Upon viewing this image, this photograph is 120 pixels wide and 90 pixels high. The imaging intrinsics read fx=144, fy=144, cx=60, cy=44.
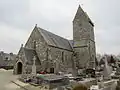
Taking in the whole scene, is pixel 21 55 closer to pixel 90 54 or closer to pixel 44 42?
pixel 44 42

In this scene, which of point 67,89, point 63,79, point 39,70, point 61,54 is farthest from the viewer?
point 61,54

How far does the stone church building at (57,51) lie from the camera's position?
23.2 m

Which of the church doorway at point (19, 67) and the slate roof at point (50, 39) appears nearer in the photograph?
the church doorway at point (19, 67)

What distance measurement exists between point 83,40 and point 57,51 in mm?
9698

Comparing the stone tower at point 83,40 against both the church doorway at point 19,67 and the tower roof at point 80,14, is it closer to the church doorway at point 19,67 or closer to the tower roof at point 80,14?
the tower roof at point 80,14

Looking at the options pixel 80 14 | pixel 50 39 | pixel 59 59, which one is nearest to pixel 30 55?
pixel 50 39

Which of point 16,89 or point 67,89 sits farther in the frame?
point 16,89

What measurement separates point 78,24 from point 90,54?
8.11m

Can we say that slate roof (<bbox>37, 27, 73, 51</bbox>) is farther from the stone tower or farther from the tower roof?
the tower roof

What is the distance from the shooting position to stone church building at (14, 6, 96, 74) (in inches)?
913

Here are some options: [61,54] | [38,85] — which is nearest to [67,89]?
[38,85]

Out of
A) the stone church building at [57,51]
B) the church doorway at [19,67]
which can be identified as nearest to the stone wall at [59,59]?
the stone church building at [57,51]

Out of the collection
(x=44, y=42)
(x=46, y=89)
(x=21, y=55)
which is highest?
(x=44, y=42)

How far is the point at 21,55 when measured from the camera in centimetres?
2261
